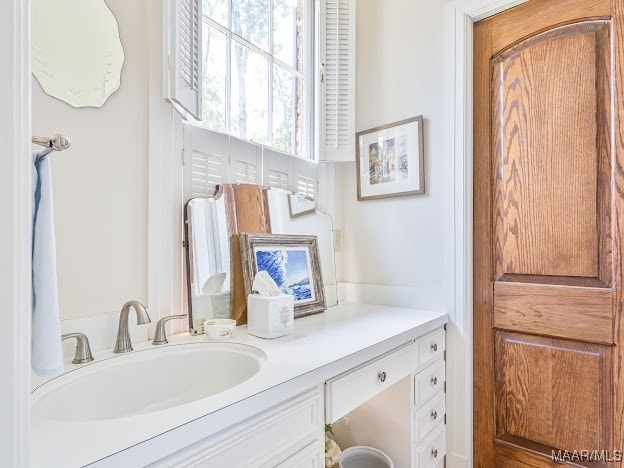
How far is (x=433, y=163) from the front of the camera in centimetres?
178

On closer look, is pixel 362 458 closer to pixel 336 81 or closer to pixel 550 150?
pixel 550 150

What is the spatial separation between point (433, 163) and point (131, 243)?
1380mm

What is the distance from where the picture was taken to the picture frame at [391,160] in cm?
182

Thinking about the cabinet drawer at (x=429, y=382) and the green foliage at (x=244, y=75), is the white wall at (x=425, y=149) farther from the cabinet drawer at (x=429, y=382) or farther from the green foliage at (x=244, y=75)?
the green foliage at (x=244, y=75)

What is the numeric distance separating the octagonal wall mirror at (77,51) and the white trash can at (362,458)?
161cm

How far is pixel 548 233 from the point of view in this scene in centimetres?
151

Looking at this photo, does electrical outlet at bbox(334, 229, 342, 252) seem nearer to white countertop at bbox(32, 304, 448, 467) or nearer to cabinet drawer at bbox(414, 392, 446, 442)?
white countertop at bbox(32, 304, 448, 467)

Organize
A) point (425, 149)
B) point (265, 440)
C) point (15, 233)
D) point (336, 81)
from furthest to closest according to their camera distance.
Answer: point (336, 81), point (425, 149), point (265, 440), point (15, 233)

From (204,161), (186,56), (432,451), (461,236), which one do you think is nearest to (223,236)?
(204,161)

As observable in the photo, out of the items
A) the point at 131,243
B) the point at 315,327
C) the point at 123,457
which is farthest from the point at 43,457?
the point at 315,327

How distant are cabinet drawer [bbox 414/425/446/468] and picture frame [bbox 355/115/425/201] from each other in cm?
112

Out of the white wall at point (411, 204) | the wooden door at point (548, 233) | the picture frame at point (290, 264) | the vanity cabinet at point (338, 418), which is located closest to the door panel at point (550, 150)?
the wooden door at point (548, 233)

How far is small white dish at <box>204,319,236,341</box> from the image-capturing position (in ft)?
3.92

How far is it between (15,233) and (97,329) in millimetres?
764
